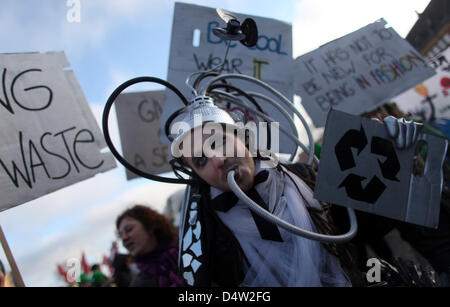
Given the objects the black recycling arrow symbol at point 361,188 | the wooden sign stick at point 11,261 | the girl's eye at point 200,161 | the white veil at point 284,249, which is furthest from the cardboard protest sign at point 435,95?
the wooden sign stick at point 11,261

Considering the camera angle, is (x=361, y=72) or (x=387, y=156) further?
(x=361, y=72)

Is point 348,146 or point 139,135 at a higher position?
point 139,135

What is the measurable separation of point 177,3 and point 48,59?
2.43 feet

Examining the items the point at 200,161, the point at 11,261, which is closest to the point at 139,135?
the point at 11,261

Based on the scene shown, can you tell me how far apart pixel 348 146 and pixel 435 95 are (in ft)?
5.80

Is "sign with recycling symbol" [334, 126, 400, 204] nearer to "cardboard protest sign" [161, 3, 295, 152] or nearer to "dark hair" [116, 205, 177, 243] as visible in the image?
"cardboard protest sign" [161, 3, 295, 152]

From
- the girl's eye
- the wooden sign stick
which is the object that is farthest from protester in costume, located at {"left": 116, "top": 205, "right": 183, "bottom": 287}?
the girl's eye

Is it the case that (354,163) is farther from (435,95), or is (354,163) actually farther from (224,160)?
(435,95)

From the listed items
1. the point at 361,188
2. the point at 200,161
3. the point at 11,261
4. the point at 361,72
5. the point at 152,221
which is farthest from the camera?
the point at 152,221

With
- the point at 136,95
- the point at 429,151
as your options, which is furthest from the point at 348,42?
the point at 136,95

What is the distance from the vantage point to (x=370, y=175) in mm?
994

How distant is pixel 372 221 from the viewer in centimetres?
129

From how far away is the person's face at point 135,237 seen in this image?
2.09m
